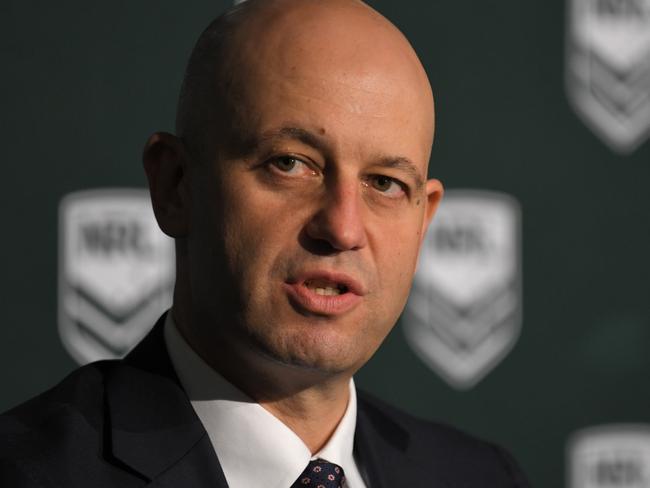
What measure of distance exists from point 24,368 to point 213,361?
0.63m

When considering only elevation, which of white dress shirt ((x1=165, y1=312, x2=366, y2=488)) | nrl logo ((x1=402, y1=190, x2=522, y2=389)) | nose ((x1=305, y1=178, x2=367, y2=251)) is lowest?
nrl logo ((x1=402, y1=190, x2=522, y2=389))

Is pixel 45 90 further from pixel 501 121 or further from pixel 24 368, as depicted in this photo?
pixel 501 121

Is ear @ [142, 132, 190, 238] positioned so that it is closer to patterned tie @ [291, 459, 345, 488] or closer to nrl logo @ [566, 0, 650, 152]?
patterned tie @ [291, 459, 345, 488]

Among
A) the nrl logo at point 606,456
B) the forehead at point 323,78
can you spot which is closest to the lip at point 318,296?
the forehead at point 323,78

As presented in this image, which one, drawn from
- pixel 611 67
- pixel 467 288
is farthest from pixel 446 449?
pixel 611 67

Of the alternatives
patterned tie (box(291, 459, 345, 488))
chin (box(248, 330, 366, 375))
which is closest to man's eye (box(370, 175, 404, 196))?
chin (box(248, 330, 366, 375))

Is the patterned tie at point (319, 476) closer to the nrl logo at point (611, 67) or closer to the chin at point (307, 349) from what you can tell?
the chin at point (307, 349)

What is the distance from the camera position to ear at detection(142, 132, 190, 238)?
0.88 metres

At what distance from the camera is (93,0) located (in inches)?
57.9

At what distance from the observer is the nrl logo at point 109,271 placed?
1.45 metres

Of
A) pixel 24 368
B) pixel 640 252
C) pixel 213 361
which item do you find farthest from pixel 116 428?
pixel 640 252

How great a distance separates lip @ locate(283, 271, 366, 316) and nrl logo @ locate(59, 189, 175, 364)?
70 centimetres

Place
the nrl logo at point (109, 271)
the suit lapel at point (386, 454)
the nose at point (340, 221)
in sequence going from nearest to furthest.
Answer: the nose at point (340, 221)
the suit lapel at point (386, 454)
the nrl logo at point (109, 271)

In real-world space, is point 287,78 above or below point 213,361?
above
